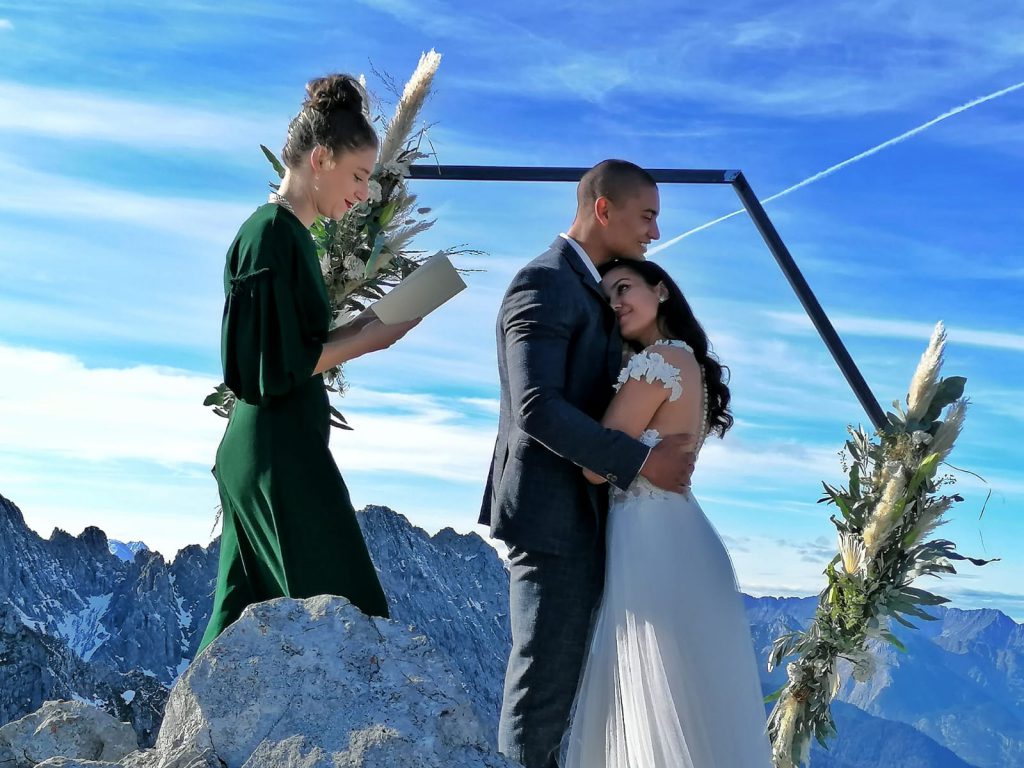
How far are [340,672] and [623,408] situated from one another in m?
→ 1.88

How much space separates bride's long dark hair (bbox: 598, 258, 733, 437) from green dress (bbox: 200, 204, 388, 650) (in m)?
1.35

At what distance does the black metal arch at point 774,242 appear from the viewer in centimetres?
665

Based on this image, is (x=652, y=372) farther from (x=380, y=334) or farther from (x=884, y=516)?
(x=884, y=516)

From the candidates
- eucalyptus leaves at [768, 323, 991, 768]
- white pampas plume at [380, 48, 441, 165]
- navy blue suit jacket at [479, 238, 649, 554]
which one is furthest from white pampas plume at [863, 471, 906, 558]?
white pampas plume at [380, 48, 441, 165]

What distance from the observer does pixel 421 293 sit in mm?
4285

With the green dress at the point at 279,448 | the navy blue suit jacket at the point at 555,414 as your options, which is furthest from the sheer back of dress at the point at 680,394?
the green dress at the point at 279,448

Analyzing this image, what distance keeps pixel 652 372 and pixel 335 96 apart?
162cm

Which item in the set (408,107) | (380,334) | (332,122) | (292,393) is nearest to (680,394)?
(380,334)

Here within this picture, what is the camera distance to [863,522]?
22.8 feet

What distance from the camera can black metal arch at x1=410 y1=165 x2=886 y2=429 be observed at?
6648mm

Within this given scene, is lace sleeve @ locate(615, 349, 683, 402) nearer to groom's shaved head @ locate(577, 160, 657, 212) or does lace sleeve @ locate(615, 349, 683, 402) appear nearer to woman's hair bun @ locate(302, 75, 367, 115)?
groom's shaved head @ locate(577, 160, 657, 212)

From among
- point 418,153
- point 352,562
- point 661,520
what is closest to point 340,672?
point 352,562

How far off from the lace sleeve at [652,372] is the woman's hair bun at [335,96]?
145cm

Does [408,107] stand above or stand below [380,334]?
above
